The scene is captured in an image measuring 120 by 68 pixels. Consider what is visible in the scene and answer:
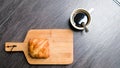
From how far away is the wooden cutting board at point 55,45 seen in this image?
1.00 metres

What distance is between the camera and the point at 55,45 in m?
1.02

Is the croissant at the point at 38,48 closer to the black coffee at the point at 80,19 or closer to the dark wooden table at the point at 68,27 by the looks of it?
the dark wooden table at the point at 68,27

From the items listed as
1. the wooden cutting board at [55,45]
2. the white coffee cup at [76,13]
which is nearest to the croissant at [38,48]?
the wooden cutting board at [55,45]

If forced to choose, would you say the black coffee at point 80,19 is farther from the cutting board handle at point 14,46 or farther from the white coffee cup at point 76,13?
the cutting board handle at point 14,46

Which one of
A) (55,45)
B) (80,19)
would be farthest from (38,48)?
(80,19)

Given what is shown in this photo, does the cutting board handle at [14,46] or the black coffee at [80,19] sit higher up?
the black coffee at [80,19]

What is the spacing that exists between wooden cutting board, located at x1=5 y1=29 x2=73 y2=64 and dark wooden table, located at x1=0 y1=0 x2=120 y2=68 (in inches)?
0.8

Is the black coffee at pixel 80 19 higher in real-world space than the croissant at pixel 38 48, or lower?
higher

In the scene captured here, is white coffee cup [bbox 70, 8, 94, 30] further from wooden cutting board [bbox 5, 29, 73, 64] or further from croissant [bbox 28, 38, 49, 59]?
croissant [bbox 28, 38, 49, 59]

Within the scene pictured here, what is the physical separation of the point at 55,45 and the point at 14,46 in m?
0.17

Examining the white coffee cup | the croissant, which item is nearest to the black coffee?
the white coffee cup

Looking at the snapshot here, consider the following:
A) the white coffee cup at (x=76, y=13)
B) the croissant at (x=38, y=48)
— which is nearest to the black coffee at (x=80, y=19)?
the white coffee cup at (x=76, y=13)

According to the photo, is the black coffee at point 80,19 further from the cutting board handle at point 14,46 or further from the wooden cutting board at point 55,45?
the cutting board handle at point 14,46

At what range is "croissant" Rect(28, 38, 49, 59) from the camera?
973 millimetres
